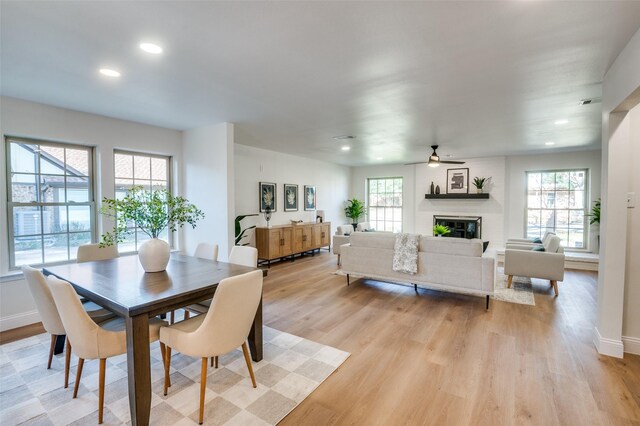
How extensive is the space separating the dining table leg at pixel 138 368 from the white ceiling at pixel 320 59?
6.11ft

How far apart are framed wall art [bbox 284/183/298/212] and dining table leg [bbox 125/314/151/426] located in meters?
5.42

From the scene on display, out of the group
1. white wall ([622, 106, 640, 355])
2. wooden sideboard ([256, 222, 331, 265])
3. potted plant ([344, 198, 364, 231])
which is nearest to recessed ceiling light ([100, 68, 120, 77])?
wooden sideboard ([256, 222, 331, 265])

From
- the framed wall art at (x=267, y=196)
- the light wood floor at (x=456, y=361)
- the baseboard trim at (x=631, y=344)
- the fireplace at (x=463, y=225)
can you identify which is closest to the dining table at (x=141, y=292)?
the light wood floor at (x=456, y=361)

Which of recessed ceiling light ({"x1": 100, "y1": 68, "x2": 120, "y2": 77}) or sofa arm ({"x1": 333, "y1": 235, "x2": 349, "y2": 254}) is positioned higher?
recessed ceiling light ({"x1": 100, "y1": 68, "x2": 120, "y2": 77})

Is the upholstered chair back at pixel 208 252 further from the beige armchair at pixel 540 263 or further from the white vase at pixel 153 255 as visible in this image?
the beige armchair at pixel 540 263

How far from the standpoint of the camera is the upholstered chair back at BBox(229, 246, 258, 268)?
302cm

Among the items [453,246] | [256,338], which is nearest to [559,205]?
[453,246]

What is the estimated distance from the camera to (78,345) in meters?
1.89

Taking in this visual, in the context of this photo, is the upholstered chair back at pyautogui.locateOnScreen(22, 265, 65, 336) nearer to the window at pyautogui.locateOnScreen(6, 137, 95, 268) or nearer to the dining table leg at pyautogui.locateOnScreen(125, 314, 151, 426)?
the dining table leg at pyautogui.locateOnScreen(125, 314, 151, 426)

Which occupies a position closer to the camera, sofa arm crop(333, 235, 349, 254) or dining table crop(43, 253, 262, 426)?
dining table crop(43, 253, 262, 426)

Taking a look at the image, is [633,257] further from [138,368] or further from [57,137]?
[57,137]

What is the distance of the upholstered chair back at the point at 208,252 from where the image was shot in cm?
323

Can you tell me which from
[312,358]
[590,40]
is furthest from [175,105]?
[590,40]

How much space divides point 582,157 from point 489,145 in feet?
8.25
